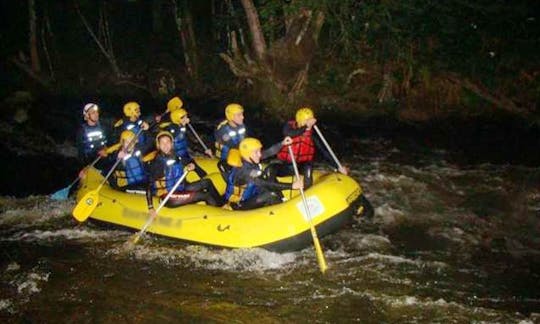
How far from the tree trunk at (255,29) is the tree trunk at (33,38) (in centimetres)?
799

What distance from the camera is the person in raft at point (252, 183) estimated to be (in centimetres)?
689

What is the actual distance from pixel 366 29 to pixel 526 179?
5109mm

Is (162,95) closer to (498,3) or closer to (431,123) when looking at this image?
(431,123)

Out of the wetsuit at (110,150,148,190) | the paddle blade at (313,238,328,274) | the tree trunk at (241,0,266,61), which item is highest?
the tree trunk at (241,0,266,61)

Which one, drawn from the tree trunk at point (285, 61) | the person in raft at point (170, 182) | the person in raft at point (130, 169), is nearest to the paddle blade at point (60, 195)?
the person in raft at point (130, 169)

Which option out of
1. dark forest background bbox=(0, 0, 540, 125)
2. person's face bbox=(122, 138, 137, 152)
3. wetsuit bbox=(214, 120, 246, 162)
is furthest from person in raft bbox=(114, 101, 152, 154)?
dark forest background bbox=(0, 0, 540, 125)

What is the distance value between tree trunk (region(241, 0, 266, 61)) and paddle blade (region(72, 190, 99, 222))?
23.1 ft

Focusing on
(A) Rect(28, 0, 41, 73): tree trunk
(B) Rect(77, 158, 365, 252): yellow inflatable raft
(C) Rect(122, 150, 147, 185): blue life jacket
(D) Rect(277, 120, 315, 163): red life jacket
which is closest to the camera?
(B) Rect(77, 158, 365, 252): yellow inflatable raft

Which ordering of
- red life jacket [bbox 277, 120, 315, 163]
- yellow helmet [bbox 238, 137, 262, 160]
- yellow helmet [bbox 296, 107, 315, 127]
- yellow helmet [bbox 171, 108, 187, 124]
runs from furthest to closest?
yellow helmet [bbox 171, 108, 187, 124] → red life jacket [bbox 277, 120, 315, 163] → yellow helmet [bbox 296, 107, 315, 127] → yellow helmet [bbox 238, 137, 262, 160]

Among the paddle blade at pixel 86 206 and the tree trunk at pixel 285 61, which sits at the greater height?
the tree trunk at pixel 285 61

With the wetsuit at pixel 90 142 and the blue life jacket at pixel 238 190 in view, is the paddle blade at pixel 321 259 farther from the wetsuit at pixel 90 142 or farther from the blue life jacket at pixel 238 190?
the wetsuit at pixel 90 142

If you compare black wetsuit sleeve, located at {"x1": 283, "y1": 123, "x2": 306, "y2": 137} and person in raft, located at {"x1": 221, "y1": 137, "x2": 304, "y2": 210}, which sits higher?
black wetsuit sleeve, located at {"x1": 283, "y1": 123, "x2": 306, "y2": 137}

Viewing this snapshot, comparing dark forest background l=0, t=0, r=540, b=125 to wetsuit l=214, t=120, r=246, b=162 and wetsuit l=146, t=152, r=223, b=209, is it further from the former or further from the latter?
wetsuit l=146, t=152, r=223, b=209

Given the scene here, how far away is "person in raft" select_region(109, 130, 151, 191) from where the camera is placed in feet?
26.4
